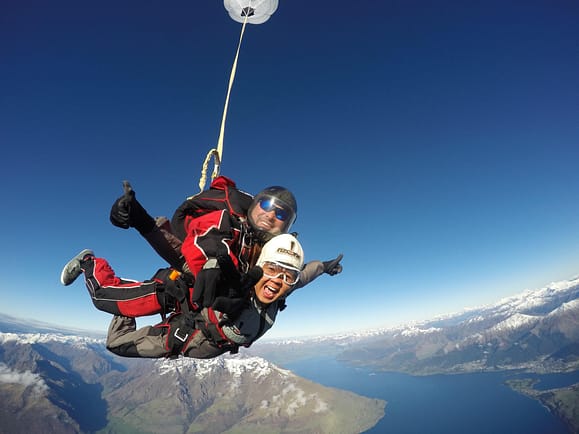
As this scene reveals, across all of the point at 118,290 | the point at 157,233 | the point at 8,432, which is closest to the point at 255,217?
the point at 157,233

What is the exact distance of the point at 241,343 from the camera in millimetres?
3869

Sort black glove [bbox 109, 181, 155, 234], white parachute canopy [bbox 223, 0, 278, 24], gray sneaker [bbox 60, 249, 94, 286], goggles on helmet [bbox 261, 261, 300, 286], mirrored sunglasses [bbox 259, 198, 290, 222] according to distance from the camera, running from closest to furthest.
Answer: black glove [bbox 109, 181, 155, 234] < goggles on helmet [bbox 261, 261, 300, 286] < mirrored sunglasses [bbox 259, 198, 290, 222] < gray sneaker [bbox 60, 249, 94, 286] < white parachute canopy [bbox 223, 0, 278, 24]

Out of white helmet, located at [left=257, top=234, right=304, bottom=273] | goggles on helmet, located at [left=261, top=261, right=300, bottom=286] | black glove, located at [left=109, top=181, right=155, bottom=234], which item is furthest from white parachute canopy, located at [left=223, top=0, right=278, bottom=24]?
goggles on helmet, located at [left=261, top=261, right=300, bottom=286]

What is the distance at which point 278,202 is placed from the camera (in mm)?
4012

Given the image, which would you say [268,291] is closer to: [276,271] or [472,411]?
[276,271]

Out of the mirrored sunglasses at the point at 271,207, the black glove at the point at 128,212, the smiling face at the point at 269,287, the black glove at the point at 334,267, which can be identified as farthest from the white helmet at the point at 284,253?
the black glove at the point at 334,267

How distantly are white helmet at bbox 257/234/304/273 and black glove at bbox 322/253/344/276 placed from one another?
6.07 ft

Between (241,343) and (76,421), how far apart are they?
28538 centimetres

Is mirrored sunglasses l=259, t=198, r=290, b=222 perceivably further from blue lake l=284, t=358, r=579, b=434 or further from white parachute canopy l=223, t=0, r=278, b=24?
blue lake l=284, t=358, r=579, b=434

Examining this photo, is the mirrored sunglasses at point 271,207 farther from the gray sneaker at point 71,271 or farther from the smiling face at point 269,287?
the gray sneaker at point 71,271

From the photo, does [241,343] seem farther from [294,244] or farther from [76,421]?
[76,421]

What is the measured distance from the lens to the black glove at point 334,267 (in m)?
5.39

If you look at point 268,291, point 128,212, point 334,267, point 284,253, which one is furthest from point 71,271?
point 334,267

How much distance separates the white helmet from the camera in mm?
3446
